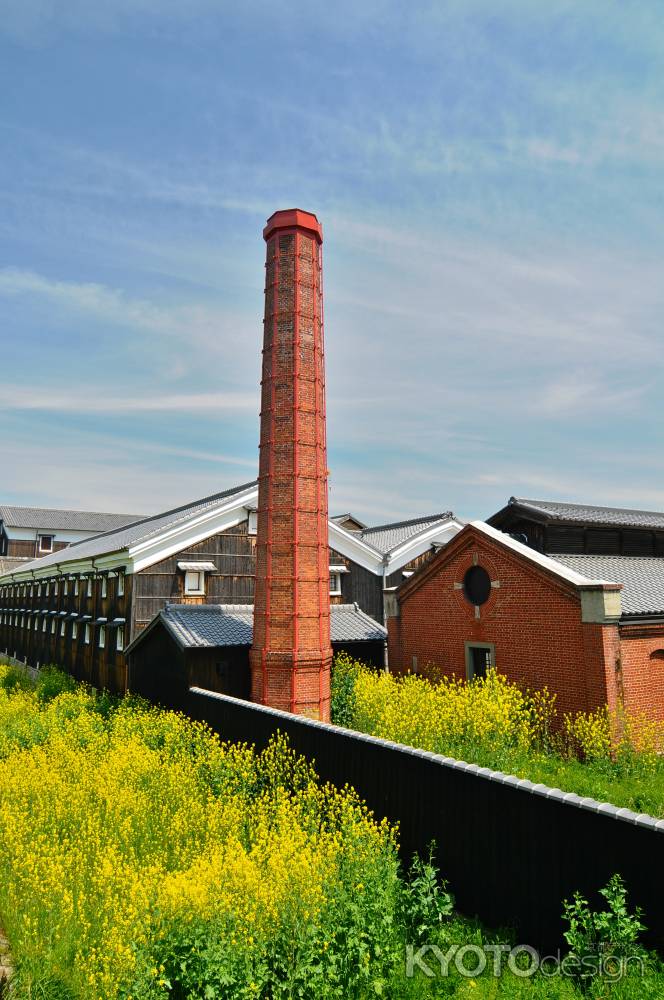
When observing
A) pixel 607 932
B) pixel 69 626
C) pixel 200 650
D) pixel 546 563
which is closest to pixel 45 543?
pixel 69 626

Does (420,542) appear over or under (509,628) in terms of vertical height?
over

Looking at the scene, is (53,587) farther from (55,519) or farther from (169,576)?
(55,519)

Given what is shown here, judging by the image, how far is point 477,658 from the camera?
1878 cm

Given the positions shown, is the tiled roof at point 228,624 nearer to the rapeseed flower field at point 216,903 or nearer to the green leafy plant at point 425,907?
the rapeseed flower field at point 216,903

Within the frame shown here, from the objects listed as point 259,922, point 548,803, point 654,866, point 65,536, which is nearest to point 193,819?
point 259,922

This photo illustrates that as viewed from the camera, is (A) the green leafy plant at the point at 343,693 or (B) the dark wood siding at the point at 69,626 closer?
(A) the green leafy plant at the point at 343,693

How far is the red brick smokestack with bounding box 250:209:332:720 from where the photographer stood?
16109 mm

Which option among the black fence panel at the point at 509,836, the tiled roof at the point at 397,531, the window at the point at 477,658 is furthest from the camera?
the tiled roof at the point at 397,531

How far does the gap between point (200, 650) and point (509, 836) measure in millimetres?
11393

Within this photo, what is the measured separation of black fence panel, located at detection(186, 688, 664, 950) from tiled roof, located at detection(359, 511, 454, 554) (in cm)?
2264

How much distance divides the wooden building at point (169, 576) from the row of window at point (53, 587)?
49 mm

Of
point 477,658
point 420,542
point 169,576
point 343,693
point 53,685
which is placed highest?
point 420,542

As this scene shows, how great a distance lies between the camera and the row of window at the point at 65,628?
2226 cm

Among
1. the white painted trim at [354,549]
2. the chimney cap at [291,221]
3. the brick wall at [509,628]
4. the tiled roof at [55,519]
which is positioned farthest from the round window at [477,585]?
the tiled roof at [55,519]
